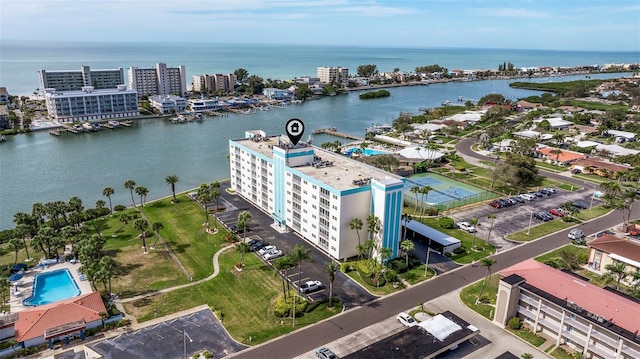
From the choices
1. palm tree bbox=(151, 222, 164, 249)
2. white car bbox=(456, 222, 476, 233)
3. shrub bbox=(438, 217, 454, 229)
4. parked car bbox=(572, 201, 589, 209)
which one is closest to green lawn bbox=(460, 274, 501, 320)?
white car bbox=(456, 222, 476, 233)

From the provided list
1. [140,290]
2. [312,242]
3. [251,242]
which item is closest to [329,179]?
[312,242]

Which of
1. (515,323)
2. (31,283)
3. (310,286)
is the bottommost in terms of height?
(31,283)

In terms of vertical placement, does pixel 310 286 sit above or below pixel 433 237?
below

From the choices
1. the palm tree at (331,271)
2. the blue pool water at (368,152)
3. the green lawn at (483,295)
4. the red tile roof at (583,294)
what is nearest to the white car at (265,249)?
the palm tree at (331,271)

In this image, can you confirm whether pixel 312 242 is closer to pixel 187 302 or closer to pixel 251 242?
pixel 251 242

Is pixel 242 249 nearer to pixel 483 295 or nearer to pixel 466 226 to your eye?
pixel 483 295

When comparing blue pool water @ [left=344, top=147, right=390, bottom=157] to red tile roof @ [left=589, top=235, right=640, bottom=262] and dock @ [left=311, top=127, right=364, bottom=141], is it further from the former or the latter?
red tile roof @ [left=589, top=235, right=640, bottom=262]

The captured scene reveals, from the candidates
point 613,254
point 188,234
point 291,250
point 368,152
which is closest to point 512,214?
point 613,254
